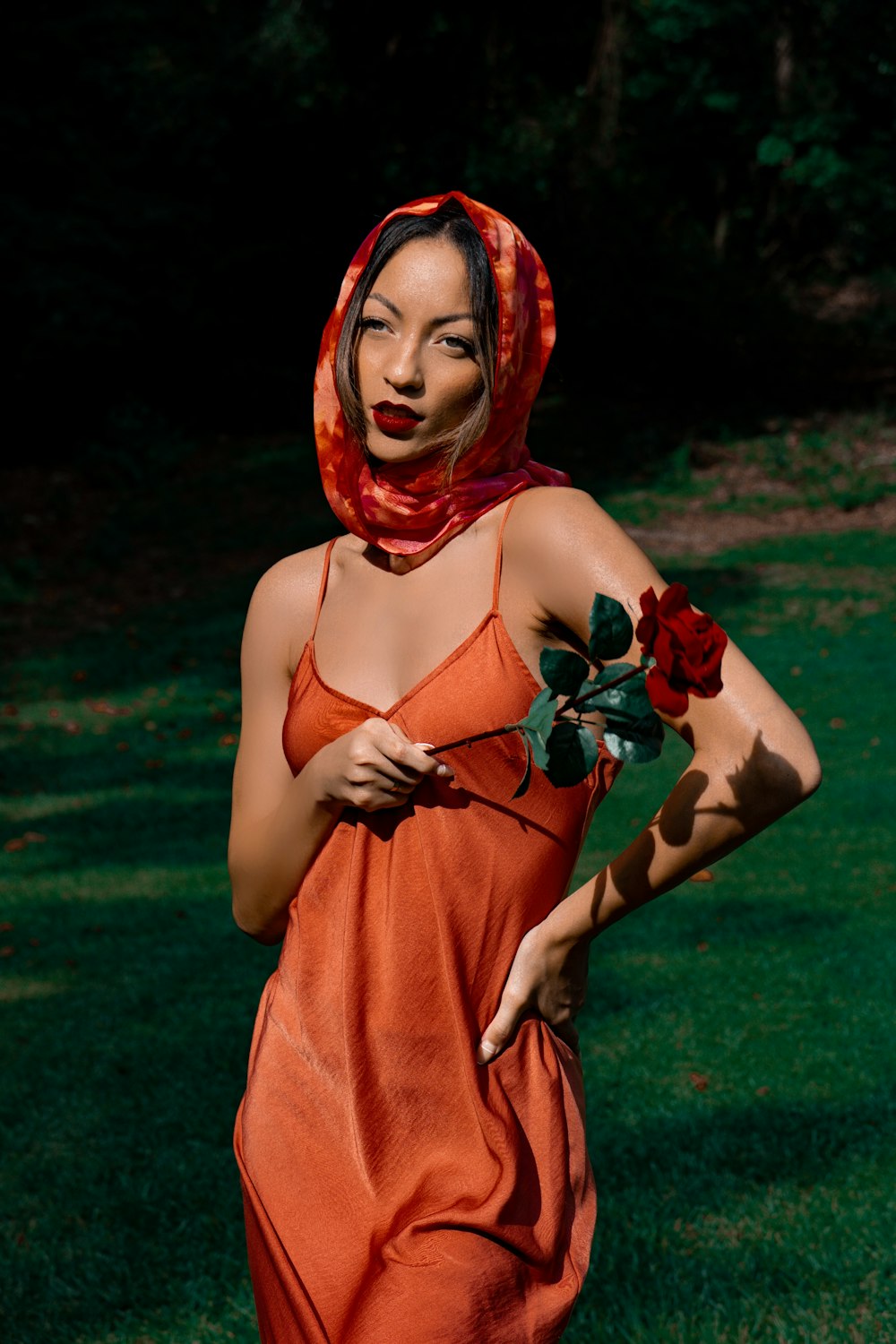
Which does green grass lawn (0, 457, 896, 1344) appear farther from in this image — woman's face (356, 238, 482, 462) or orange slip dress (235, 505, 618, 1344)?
woman's face (356, 238, 482, 462)

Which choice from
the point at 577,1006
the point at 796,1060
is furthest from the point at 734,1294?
the point at 577,1006

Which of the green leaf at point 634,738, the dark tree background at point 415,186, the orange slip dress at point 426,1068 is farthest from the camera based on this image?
the dark tree background at point 415,186

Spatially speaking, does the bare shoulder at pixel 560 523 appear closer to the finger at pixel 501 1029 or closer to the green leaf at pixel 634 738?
the green leaf at pixel 634 738

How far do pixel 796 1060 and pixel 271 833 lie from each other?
397 cm

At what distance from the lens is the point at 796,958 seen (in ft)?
21.9

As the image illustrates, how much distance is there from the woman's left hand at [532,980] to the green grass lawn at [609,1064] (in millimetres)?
2277

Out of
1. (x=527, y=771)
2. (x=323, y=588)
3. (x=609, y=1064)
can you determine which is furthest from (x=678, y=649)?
(x=609, y=1064)

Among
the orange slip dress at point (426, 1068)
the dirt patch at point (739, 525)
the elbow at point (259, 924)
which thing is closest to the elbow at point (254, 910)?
the elbow at point (259, 924)

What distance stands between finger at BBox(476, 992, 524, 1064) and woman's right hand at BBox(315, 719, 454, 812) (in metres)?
0.31

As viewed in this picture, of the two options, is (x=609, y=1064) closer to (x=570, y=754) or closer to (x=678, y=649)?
(x=570, y=754)

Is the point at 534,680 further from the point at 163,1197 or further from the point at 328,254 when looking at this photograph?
the point at 328,254

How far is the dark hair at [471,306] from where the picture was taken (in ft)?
7.08

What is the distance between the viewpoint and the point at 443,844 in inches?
81.7

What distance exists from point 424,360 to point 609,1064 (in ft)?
13.6
